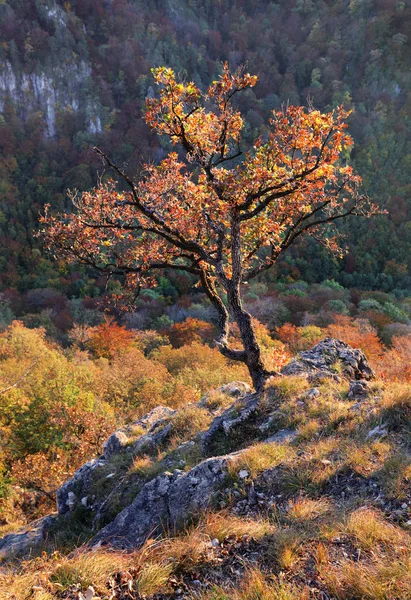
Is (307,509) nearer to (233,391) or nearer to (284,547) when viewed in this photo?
(284,547)

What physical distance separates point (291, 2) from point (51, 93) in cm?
7126

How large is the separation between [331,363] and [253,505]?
3725mm

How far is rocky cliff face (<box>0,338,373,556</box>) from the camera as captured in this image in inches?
176

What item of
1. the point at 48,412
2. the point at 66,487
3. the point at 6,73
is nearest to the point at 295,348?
the point at 48,412

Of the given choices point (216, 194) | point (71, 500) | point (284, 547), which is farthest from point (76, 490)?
point (216, 194)

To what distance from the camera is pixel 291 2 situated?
108 metres

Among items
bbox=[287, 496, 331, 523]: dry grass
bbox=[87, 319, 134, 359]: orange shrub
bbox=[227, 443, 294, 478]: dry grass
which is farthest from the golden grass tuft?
bbox=[87, 319, 134, 359]: orange shrub

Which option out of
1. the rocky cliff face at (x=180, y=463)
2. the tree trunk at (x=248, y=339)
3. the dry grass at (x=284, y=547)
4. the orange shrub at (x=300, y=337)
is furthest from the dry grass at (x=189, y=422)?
the orange shrub at (x=300, y=337)

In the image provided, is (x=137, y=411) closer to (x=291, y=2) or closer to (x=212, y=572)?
(x=212, y=572)

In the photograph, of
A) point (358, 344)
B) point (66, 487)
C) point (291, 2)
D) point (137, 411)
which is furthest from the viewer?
point (291, 2)

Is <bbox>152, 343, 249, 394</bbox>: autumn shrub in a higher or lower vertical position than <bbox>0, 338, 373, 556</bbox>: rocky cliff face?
higher

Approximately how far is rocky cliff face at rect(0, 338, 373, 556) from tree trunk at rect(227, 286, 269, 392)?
1.41ft

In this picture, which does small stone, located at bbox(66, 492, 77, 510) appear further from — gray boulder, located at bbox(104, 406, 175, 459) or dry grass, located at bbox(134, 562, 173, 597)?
dry grass, located at bbox(134, 562, 173, 597)

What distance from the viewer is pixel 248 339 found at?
23.0 feet
